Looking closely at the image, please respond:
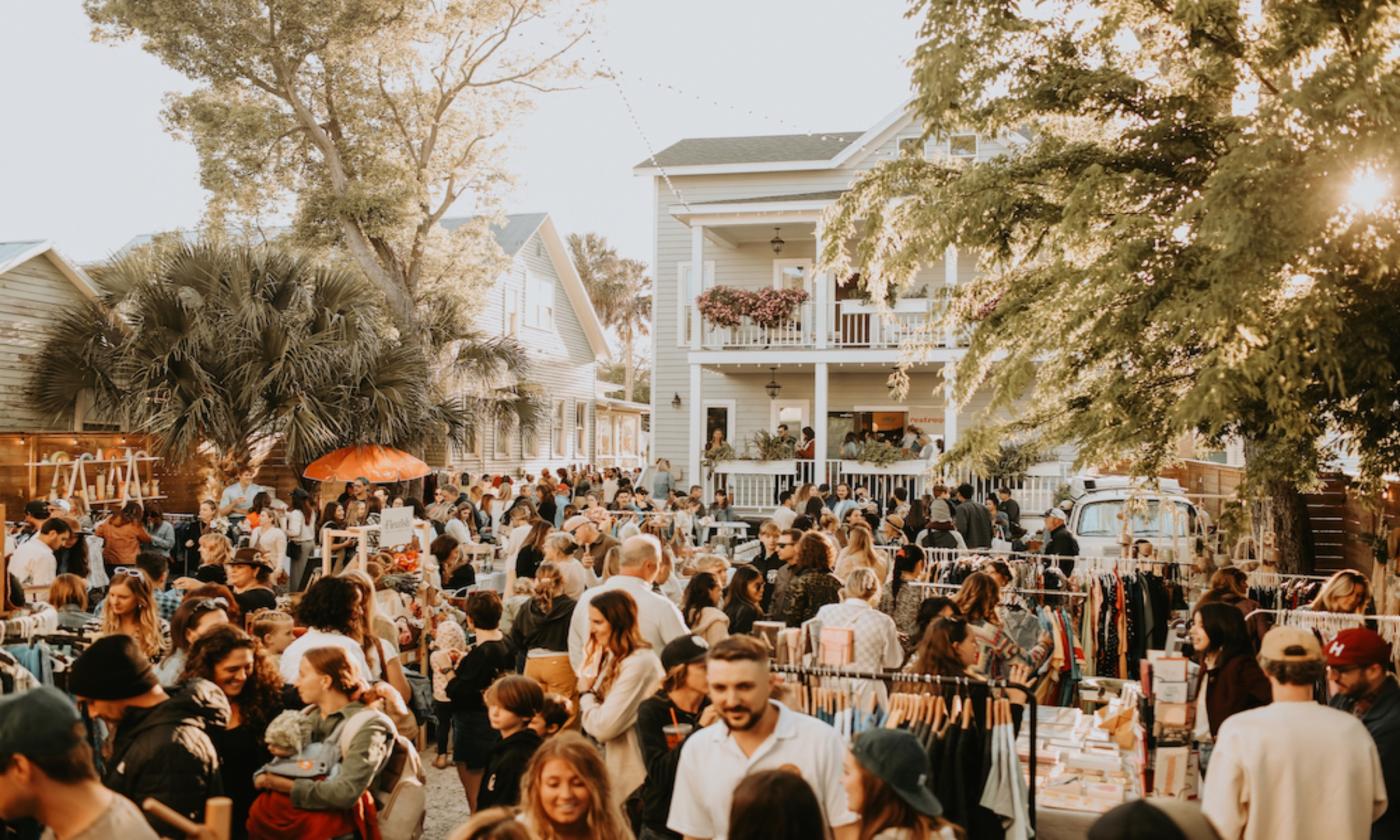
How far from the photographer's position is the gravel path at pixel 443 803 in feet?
24.0

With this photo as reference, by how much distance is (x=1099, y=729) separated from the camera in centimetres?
712

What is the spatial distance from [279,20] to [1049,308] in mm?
19959

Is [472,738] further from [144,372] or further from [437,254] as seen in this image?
[437,254]

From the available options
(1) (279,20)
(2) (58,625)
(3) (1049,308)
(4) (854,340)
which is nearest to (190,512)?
(1) (279,20)

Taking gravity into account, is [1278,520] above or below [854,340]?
below

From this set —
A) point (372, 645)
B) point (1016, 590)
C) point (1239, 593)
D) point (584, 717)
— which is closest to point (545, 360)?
point (1016, 590)

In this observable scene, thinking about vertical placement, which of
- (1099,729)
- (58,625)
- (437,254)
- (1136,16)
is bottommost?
(1099,729)

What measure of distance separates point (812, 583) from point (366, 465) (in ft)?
39.5

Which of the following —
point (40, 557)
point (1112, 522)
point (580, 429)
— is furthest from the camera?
point (580, 429)

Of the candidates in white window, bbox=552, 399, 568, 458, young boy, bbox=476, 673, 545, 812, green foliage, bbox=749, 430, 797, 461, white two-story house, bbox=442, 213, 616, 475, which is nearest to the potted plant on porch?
green foliage, bbox=749, 430, 797, 461

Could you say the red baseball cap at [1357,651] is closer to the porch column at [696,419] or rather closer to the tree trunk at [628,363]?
the porch column at [696,419]

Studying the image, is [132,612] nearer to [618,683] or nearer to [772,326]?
[618,683]

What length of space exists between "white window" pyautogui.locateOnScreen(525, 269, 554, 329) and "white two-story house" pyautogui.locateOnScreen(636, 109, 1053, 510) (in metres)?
7.65

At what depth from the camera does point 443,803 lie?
25.6 feet
